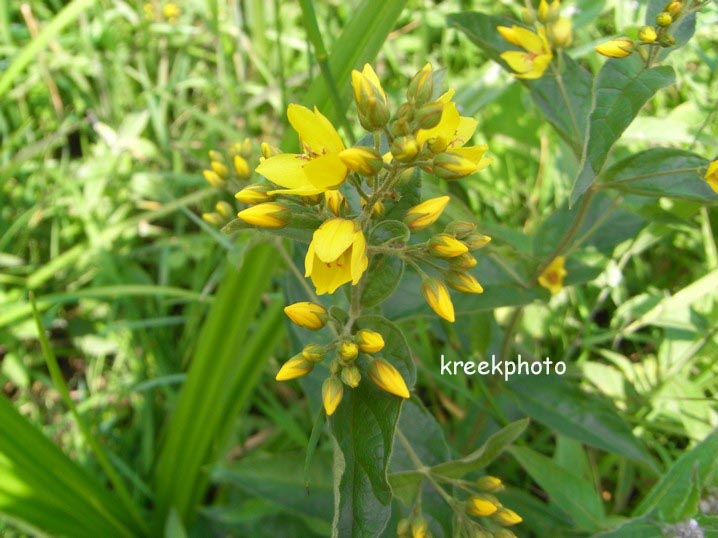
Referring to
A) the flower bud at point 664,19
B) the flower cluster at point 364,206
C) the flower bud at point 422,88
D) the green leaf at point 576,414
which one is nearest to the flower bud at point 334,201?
the flower cluster at point 364,206

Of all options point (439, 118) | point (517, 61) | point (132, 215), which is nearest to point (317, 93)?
point (517, 61)

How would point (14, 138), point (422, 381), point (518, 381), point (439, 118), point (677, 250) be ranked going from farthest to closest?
1. point (14, 138)
2. point (677, 250)
3. point (422, 381)
4. point (518, 381)
5. point (439, 118)

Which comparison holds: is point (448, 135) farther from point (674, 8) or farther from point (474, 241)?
point (674, 8)

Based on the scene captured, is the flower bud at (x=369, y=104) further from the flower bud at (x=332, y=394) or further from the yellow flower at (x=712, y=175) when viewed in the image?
the yellow flower at (x=712, y=175)

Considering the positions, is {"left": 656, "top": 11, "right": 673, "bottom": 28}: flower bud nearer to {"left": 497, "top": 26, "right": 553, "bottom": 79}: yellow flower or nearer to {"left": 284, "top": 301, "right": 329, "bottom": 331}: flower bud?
{"left": 497, "top": 26, "right": 553, "bottom": 79}: yellow flower

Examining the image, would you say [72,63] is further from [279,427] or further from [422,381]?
[422,381]
